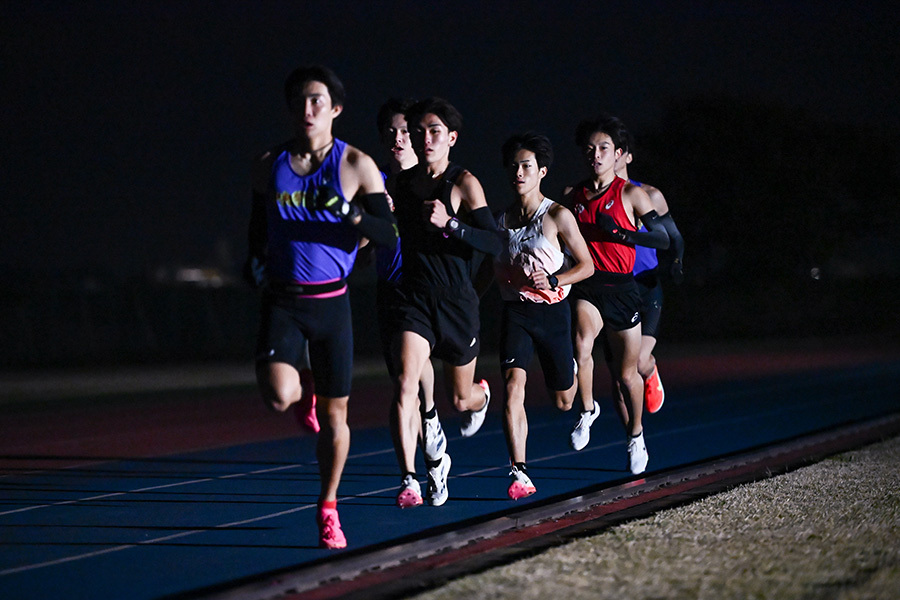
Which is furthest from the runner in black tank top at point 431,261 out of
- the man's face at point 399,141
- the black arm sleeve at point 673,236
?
the black arm sleeve at point 673,236

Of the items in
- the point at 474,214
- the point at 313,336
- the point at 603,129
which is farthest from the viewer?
the point at 603,129

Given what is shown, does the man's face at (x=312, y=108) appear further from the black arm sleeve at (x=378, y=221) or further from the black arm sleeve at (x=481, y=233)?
the black arm sleeve at (x=481, y=233)

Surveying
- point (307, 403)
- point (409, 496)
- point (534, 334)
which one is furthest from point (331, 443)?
point (534, 334)

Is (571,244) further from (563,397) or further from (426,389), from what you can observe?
(426,389)

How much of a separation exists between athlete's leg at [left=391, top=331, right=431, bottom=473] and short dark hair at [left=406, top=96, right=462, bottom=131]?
1.32 metres

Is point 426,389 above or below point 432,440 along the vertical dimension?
above

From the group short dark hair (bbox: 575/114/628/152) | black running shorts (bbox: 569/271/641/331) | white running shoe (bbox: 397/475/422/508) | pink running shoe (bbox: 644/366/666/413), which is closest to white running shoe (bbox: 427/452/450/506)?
white running shoe (bbox: 397/475/422/508)

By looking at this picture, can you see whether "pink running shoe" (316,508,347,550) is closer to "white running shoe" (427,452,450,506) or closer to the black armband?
"white running shoe" (427,452,450,506)

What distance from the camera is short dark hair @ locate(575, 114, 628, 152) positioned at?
931cm

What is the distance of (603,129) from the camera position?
9320mm

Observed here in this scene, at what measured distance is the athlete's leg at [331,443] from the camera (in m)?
6.41

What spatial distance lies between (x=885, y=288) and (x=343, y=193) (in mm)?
55347

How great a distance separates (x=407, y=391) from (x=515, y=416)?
1.15 m

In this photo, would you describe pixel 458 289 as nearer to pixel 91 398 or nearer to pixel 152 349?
pixel 91 398
